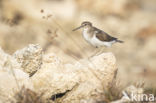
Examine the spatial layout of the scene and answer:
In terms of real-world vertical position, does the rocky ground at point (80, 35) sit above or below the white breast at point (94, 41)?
above

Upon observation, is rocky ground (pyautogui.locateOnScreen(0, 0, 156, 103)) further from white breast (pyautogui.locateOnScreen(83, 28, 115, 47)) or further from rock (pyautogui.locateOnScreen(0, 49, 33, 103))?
white breast (pyautogui.locateOnScreen(83, 28, 115, 47))

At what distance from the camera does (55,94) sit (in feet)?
29.2

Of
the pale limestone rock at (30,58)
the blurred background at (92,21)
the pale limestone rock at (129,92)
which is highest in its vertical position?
the blurred background at (92,21)

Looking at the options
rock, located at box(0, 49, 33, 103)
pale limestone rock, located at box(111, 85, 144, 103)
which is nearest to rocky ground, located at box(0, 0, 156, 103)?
rock, located at box(0, 49, 33, 103)

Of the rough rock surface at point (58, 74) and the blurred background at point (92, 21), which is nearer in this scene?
the rough rock surface at point (58, 74)

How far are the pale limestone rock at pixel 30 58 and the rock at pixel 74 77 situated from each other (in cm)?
13

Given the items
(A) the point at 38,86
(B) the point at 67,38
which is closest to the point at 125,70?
(B) the point at 67,38

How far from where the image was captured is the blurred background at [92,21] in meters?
21.1

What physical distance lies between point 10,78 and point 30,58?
651 millimetres

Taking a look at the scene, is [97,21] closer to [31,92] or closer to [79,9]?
[79,9]

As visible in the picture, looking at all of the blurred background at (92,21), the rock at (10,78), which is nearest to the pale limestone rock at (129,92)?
the rock at (10,78)

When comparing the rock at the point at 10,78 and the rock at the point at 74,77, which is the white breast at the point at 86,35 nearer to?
the rock at the point at 74,77

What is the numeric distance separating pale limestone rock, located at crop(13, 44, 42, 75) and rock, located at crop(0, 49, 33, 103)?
10.3 inches

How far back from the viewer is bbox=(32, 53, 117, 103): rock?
8852mm
